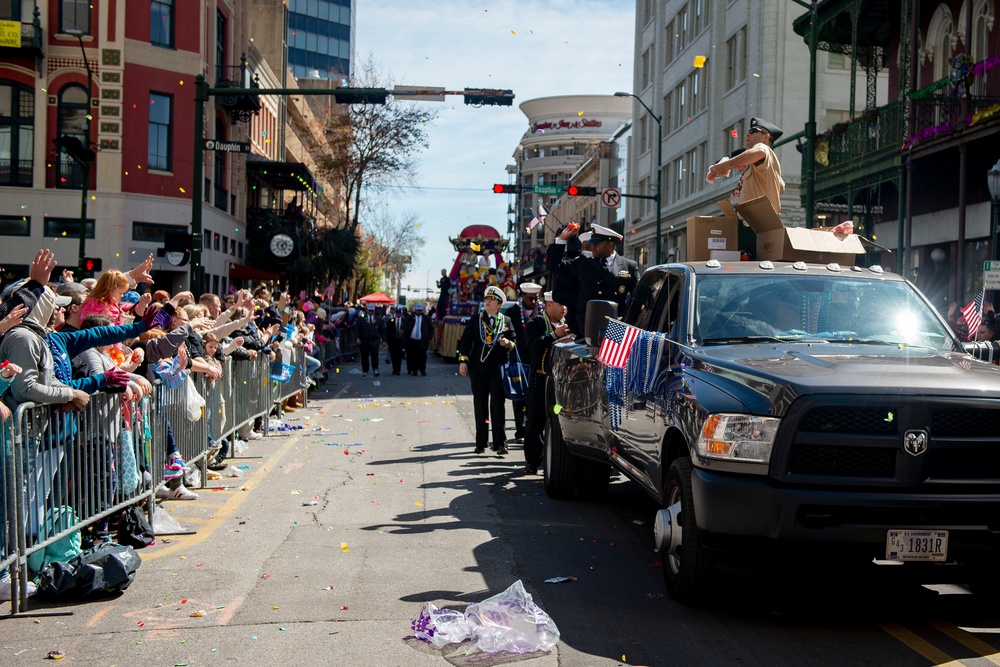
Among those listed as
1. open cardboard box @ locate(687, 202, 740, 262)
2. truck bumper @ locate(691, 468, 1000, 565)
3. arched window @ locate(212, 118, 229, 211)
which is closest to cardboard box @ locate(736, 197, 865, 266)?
open cardboard box @ locate(687, 202, 740, 262)

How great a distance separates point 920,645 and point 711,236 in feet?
14.0

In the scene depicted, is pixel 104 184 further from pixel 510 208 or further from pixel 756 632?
pixel 510 208

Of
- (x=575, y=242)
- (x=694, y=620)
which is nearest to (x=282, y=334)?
(x=575, y=242)

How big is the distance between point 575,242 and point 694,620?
6.39 metres

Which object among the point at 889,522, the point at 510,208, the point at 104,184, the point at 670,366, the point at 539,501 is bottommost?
the point at 539,501

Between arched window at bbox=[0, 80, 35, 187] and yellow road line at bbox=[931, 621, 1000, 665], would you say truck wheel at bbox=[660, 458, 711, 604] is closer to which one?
yellow road line at bbox=[931, 621, 1000, 665]

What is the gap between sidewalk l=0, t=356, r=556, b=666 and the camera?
5520 millimetres

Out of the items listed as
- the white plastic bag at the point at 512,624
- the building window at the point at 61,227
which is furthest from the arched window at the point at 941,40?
the building window at the point at 61,227

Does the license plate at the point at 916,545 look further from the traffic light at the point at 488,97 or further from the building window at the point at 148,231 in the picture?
the building window at the point at 148,231

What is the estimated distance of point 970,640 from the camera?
5.66 m

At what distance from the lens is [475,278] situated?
132ft

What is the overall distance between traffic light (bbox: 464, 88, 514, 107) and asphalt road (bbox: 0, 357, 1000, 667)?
38.9 feet

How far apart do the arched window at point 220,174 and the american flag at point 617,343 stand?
3299 centimetres

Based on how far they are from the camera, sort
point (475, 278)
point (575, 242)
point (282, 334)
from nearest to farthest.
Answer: point (575, 242)
point (282, 334)
point (475, 278)
